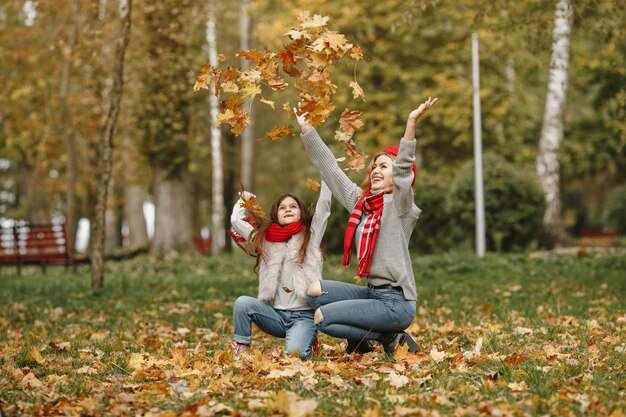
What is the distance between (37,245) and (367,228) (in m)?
12.9

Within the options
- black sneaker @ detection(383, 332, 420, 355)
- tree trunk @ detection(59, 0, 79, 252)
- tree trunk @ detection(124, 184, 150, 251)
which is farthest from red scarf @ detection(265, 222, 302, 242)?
tree trunk @ detection(124, 184, 150, 251)

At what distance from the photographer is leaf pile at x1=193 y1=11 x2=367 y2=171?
646 centimetres


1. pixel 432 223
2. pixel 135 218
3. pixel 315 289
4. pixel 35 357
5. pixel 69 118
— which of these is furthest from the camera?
pixel 135 218

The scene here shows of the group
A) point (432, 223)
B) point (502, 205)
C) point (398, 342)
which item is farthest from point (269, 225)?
point (432, 223)

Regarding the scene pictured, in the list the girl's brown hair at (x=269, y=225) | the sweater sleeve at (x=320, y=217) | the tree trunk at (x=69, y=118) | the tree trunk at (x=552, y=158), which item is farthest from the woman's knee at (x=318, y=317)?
the tree trunk at (x=552, y=158)

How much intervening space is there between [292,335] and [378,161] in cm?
143

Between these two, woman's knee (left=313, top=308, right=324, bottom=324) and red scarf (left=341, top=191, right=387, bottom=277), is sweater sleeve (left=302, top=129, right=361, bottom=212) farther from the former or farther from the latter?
woman's knee (left=313, top=308, right=324, bottom=324)

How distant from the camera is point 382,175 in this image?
6613mm

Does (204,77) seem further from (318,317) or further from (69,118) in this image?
(69,118)

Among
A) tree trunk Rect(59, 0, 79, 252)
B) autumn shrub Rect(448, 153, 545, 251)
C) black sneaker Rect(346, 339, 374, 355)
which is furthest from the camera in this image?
autumn shrub Rect(448, 153, 545, 251)

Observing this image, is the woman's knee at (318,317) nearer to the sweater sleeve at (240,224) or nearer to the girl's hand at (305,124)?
the sweater sleeve at (240,224)

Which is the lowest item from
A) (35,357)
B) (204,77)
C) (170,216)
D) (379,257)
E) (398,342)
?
(35,357)

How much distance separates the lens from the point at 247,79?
6.49 m

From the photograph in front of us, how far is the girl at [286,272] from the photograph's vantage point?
266 inches
